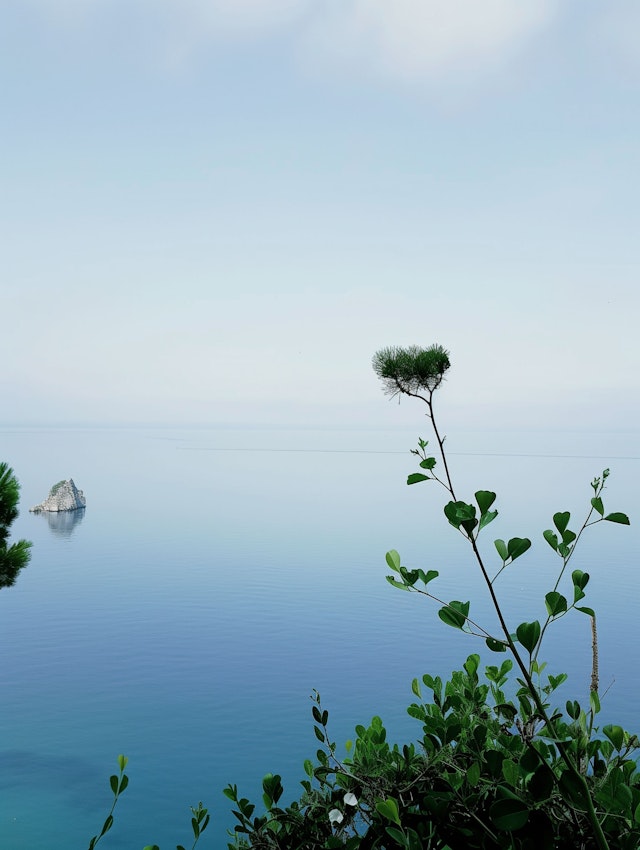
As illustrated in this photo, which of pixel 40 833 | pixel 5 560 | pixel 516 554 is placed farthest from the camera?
pixel 40 833

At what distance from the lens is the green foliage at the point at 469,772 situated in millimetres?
1064

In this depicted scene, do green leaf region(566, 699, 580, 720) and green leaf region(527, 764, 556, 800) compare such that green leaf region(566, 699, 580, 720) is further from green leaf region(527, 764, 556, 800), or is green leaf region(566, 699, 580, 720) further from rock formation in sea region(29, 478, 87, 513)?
rock formation in sea region(29, 478, 87, 513)

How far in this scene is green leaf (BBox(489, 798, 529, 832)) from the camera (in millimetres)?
888

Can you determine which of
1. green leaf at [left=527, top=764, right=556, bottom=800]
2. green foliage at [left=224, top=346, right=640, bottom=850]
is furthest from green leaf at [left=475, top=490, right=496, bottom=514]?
green leaf at [left=527, top=764, right=556, bottom=800]

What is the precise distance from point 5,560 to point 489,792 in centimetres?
275

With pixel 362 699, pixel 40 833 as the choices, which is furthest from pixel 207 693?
pixel 40 833

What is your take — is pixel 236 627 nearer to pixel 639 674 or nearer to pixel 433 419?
pixel 639 674

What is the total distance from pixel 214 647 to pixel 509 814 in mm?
19107

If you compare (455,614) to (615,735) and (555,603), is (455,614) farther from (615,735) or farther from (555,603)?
(615,735)

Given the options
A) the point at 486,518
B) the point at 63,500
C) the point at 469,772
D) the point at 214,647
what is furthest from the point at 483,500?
the point at 63,500

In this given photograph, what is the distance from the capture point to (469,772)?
1327 mm

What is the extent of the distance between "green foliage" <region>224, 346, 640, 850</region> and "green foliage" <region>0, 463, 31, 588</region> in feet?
7.08

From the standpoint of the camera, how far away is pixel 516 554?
1.09m

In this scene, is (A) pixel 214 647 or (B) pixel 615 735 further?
(A) pixel 214 647
